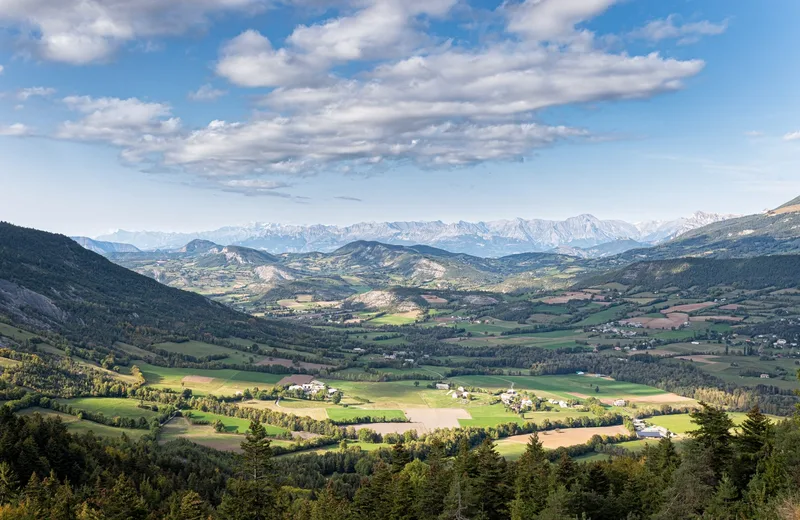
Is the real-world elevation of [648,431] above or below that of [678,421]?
above

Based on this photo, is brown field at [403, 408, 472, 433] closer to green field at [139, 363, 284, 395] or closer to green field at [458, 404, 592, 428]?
green field at [458, 404, 592, 428]

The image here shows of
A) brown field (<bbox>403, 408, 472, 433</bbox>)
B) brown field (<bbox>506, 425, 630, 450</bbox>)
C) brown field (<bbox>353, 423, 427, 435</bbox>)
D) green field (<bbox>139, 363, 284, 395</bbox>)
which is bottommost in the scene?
brown field (<bbox>506, 425, 630, 450</bbox>)

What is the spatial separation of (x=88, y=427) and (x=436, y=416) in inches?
3000

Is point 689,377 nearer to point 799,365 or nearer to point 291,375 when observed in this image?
point 799,365

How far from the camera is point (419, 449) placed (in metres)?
110

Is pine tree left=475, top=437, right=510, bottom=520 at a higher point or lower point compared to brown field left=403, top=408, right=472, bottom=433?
higher

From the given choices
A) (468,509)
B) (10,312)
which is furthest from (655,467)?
(10,312)

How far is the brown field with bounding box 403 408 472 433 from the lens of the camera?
131 m

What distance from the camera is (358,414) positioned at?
458 ft

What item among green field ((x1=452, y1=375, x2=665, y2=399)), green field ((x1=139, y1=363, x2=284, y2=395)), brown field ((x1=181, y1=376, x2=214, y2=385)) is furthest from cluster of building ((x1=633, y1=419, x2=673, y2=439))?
brown field ((x1=181, y1=376, x2=214, y2=385))

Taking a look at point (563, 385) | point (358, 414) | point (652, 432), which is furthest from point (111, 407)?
point (563, 385)

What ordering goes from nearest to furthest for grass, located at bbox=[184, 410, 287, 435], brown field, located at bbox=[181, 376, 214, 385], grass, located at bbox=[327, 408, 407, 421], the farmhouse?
grass, located at bbox=[184, 410, 287, 435]
the farmhouse
grass, located at bbox=[327, 408, 407, 421]
brown field, located at bbox=[181, 376, 214, 385]

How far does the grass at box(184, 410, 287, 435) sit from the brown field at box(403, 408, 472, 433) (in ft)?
107

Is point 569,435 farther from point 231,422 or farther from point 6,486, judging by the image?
point 6,486
